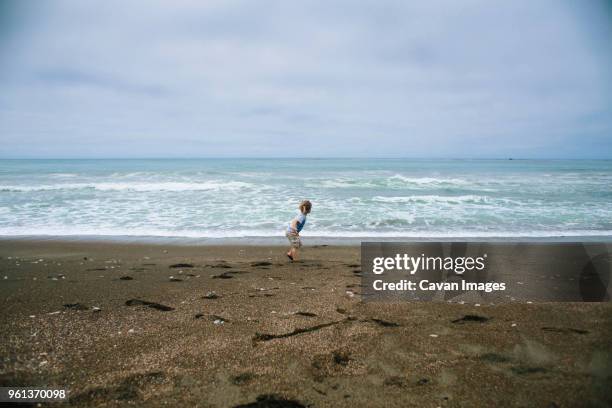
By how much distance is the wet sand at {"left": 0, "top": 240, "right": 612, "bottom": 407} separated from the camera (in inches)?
96.1

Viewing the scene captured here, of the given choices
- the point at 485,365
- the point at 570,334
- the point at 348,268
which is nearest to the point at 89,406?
the point at 485,365

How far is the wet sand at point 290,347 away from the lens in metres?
2.44

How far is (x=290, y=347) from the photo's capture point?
10.1 ft

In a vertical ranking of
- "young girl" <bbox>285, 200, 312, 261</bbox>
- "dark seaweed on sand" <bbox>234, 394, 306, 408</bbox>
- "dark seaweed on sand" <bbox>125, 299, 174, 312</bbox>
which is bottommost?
"dark seaweed on sand" <bbox>125, 299, 174, 312</bbox>

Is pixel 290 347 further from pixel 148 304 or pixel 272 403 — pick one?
pixel 148 304

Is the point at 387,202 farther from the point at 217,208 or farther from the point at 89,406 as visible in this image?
the point at 89,406

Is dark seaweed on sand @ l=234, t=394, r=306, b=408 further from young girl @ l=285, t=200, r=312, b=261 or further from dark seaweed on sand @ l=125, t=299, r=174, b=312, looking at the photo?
young girl @ l=285, t=200, r=312, b=261

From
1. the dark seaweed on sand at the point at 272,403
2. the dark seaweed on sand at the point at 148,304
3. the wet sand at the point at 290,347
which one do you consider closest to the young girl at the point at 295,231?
the wet sand at the point at 290,347

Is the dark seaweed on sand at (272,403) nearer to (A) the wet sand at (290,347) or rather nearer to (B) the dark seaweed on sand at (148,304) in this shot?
(A) the wet sand at (290,347)

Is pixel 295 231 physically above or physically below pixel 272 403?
above

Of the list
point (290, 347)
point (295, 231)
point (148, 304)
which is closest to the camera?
point (290, 347)

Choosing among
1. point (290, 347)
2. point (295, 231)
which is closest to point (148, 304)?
point (290, 347)

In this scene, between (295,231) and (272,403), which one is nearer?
(272,403)

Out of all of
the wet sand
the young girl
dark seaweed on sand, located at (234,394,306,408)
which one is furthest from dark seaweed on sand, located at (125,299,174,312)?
the young girl
